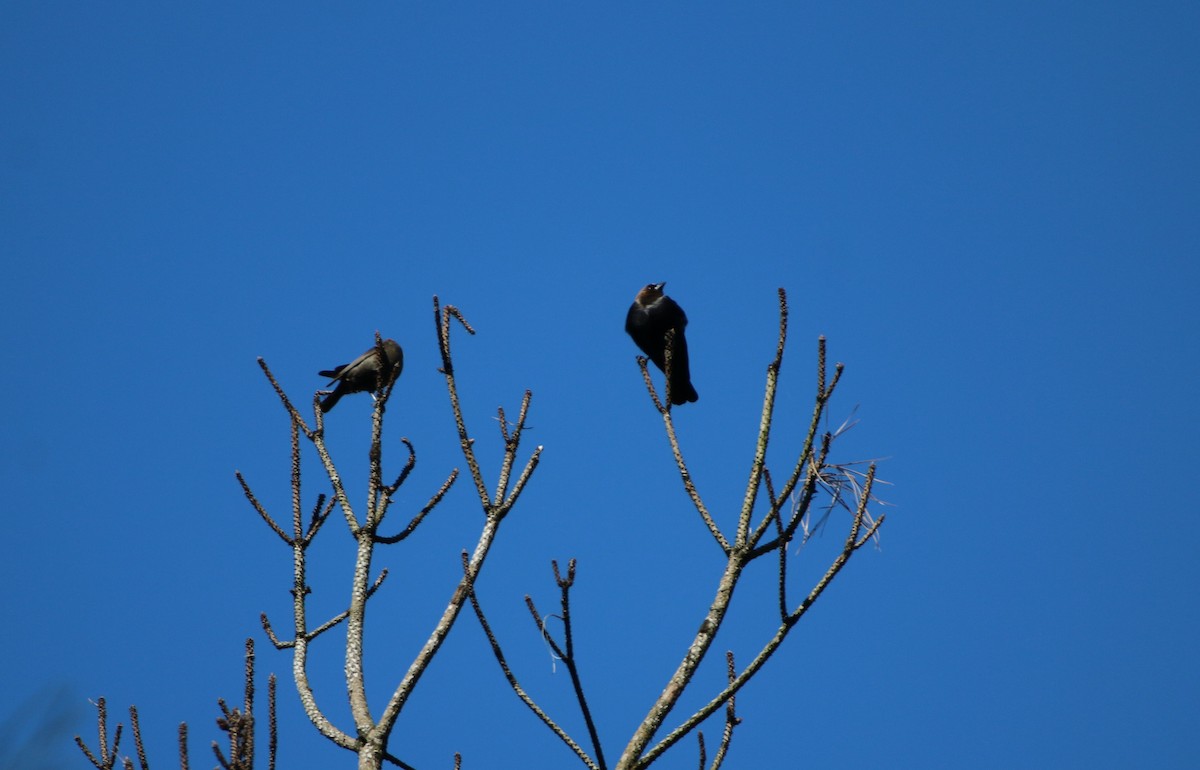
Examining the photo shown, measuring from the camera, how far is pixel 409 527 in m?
3.08

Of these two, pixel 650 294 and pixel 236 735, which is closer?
pixel 236 735

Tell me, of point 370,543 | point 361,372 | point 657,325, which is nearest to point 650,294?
point 657,325

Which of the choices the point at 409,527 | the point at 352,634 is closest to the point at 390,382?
the point at 409,527

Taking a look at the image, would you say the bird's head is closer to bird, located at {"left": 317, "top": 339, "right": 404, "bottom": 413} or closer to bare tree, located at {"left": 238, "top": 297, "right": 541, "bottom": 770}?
bird, located at {"left": 317, "top": 339, "right": 404, "bottom": 413}

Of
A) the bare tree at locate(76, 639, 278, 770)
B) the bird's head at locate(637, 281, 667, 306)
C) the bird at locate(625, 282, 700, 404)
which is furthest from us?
the bird's head at locate(637, 281, 667, 306)

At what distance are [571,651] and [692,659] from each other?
1.01 ft

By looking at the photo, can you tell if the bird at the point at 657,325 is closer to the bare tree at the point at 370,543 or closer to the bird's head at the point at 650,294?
the bird's head at the point at 650,294

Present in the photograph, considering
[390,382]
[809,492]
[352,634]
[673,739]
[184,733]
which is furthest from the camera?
[390,382]

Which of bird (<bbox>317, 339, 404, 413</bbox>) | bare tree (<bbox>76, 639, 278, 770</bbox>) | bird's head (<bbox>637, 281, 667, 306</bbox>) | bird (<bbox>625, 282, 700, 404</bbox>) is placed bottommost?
bare tree (<bbox>76, 639, 278, 770</bbox>)

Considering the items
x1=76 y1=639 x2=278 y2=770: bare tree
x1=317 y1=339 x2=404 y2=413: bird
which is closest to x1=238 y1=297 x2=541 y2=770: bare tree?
x1=76 y1=639 x2=278 y2=770: bare tree

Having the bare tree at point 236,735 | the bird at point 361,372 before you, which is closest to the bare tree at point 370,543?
the bare tree at point 236,735

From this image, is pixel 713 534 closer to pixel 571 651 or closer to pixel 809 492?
pixel 809 492

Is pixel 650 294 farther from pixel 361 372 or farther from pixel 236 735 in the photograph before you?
pixel 236 735

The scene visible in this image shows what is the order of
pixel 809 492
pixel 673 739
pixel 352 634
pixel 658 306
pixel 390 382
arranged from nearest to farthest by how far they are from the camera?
pixel 673 739
pixel 809 492
pixel 352 634
pixel 390 382
pixel 658 306
